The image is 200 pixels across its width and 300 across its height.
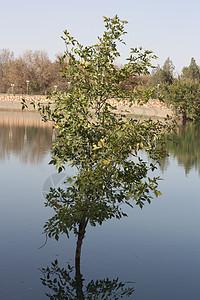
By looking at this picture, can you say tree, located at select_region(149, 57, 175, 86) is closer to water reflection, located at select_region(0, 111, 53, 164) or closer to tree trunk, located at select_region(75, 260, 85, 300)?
water reflection, located at select_region(0, 111, 53, 164)

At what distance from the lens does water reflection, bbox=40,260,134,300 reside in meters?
11.6

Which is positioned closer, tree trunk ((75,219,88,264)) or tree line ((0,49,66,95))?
tree trunk ((75,219,88,264))

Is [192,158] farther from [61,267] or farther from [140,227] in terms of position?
[61,267]

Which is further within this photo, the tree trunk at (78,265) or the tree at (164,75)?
the tree at (164,75)

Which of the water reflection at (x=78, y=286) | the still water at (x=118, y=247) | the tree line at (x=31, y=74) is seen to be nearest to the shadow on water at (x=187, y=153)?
the still water at (x=118, y=247)

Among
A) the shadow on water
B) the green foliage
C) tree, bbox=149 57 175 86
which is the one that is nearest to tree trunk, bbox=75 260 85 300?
the green foliage

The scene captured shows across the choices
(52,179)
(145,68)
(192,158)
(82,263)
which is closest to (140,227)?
(82,263)

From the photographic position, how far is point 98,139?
1175 cm

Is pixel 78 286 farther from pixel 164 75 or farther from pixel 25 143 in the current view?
pixel 164 75

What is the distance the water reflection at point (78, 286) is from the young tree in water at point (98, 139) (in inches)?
30.5

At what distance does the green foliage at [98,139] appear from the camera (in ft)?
35.8

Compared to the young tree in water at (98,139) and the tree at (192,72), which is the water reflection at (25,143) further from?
the tree at (192,72)

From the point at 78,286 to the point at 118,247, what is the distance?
287cm

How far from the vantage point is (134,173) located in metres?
11.9
